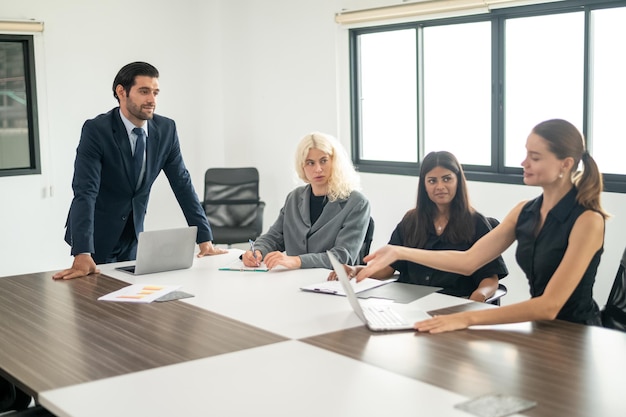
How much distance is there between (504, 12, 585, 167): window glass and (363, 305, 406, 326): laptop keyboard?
3.03m

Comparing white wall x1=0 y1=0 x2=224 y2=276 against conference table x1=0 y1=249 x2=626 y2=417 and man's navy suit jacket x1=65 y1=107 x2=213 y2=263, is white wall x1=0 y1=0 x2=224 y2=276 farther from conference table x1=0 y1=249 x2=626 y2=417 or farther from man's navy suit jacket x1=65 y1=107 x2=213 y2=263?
conference table x1=0 y1=249 x2=626 y2=417

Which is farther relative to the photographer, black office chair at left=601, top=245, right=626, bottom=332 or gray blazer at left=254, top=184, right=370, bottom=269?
gray blazer at left=254, top=184, right=370, bottom=269

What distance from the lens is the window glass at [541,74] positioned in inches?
210

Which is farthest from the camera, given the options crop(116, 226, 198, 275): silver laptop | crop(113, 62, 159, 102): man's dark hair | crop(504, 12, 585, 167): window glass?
crop(504, 12, 585, 167): window glass

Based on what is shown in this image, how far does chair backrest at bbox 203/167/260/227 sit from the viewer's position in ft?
22.8

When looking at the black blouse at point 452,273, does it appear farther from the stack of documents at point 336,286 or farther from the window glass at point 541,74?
the window glass at point 541,74

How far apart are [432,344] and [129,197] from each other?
2.10m

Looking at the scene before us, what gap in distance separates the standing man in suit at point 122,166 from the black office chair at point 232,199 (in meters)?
2.75

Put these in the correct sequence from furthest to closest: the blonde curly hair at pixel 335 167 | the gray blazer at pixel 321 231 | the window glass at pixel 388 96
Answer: the window glass at pixel 388 96
the blonde curly hair at pixel 335 167
the gray blazer at pixel 321 231

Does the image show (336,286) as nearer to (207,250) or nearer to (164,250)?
(164,250)

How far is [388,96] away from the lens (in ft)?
21.7

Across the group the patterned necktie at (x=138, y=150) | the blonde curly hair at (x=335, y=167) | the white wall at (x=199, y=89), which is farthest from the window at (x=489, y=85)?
the patterned necktie at (x=138, y=150)

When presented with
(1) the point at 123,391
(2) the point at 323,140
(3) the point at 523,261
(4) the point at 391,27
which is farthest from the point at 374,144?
(1) the point at 123,391

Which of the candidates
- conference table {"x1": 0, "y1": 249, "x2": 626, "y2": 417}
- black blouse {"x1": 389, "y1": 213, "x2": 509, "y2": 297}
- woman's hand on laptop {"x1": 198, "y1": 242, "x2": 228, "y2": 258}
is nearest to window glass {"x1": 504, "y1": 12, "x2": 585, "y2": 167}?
black blouse {"x1": 389, "y1": 213, "x2": 509, "y2": 297}
